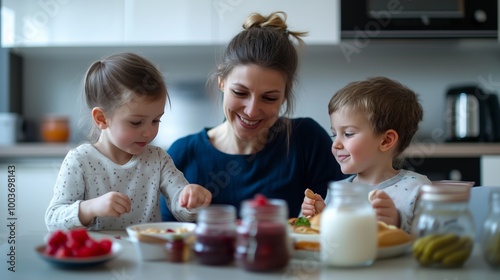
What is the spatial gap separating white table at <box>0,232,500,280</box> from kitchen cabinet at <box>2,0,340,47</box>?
2212mm

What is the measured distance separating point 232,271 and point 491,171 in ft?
→ 7.29

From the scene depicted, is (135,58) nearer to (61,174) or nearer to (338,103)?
(61,174)

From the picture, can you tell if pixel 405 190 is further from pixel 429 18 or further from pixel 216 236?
pixel 429 18

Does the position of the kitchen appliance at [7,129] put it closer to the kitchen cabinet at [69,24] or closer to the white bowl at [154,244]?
the kitchen cabinet at [69,24]

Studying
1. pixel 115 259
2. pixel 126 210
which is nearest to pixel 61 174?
pixel 126 210

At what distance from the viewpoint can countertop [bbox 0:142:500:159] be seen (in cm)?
272

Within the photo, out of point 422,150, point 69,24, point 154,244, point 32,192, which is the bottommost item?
point 32,192

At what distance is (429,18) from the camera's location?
2898 millimetres

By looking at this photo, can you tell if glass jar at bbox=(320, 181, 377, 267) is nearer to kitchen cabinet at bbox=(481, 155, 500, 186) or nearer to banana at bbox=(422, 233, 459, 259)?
banana at bbox=(422, 233, 459, 259)

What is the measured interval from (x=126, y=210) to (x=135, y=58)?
47 centimetres

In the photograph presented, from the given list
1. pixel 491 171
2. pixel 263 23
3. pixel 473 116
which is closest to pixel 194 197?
pixel 263 23

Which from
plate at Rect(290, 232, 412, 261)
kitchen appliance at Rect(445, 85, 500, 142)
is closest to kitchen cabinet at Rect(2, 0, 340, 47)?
kitchen appliance at Rect(445, 85, 500, 142)

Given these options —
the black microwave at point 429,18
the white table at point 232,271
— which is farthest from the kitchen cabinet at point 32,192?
the white table at point 232,271

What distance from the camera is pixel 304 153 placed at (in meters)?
1.74
